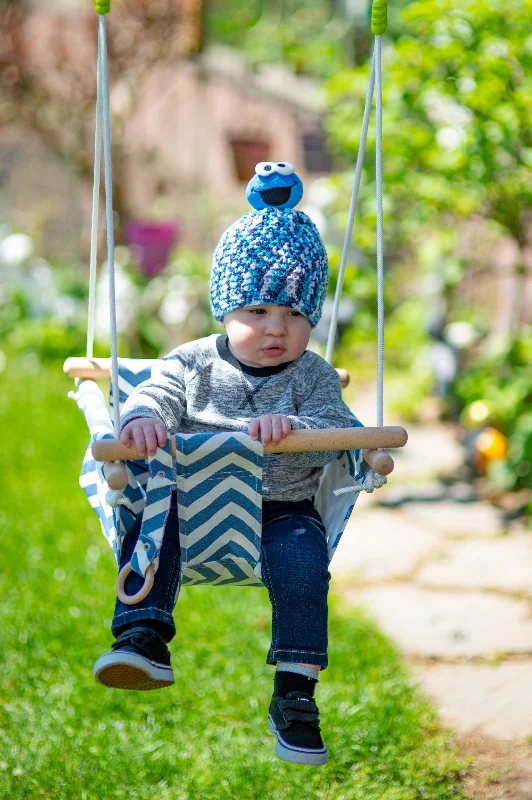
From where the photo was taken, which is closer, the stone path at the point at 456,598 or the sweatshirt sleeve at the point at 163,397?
the sweatshirt sleeve at the point at 163,397

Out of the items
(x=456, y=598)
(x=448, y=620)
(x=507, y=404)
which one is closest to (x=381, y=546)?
(x=456, y=598)

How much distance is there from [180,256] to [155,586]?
5.56 metres

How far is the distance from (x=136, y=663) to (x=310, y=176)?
815 centimetres

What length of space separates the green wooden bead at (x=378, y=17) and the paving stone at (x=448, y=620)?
1.98 meters

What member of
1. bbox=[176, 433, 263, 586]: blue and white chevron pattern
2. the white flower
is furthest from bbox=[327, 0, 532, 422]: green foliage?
the white flower

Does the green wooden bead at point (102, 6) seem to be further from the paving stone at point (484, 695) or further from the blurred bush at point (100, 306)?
the blurred bush at point (100, 306)

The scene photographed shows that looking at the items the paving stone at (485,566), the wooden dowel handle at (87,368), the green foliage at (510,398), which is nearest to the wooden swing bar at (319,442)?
the wooden dowel handle at (87,368)

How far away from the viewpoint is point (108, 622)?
3.11 m

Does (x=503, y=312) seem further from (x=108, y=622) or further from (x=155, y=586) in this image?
(x=155, y=586)

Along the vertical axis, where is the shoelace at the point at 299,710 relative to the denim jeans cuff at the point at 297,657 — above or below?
below

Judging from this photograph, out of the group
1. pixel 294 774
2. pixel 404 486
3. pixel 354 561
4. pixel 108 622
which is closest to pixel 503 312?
pixel 404 486

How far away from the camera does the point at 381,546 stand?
13.0ft

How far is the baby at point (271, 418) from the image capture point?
188 cm

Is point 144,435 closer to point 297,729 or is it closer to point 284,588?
point 284,588
